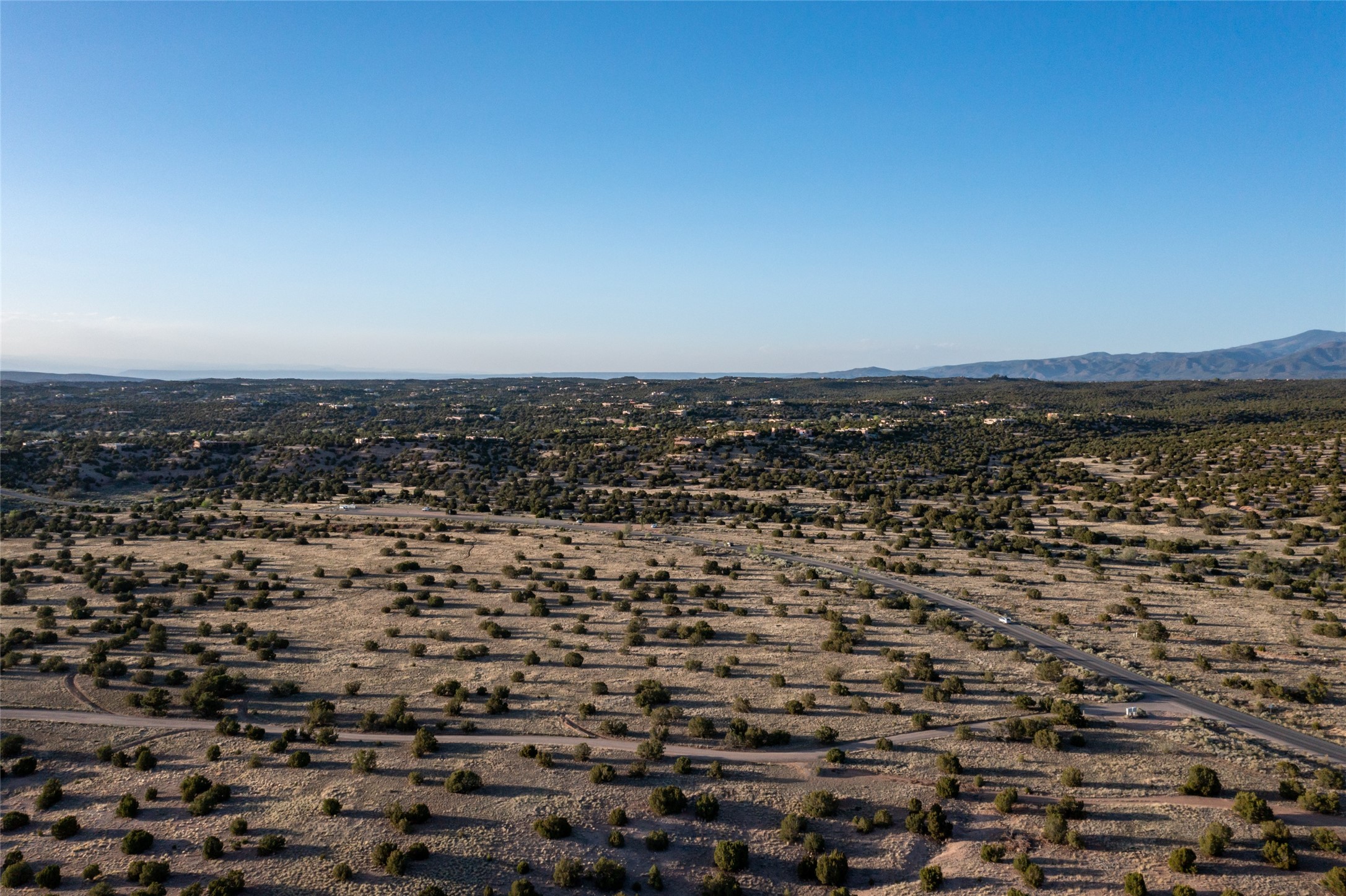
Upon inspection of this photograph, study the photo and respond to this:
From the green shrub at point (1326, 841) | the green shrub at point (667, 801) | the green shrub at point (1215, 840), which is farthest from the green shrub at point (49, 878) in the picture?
the green shrub at point (1326, 841)

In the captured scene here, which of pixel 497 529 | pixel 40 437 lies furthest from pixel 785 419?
pixel 40 437

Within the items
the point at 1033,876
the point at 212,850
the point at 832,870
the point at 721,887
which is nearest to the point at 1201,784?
the point at 1033,876

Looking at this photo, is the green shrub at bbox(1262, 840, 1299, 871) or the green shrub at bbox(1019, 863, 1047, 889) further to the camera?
the green shrub at bbox(1262, 840, 1299, 871)

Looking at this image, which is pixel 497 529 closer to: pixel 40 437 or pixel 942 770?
pixel 942 770

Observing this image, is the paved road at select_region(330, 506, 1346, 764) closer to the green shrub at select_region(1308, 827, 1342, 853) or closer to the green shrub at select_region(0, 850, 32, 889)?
the green shrub at select_region(1308, 827, 1342, 853)

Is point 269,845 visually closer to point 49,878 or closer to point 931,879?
point 49,878

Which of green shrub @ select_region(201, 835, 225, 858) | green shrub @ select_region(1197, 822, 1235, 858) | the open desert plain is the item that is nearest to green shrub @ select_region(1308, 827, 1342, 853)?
the open desert plain

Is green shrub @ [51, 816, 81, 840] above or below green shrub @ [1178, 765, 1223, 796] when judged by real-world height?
below

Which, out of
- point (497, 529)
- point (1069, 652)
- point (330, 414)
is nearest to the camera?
point (1069, 652)
